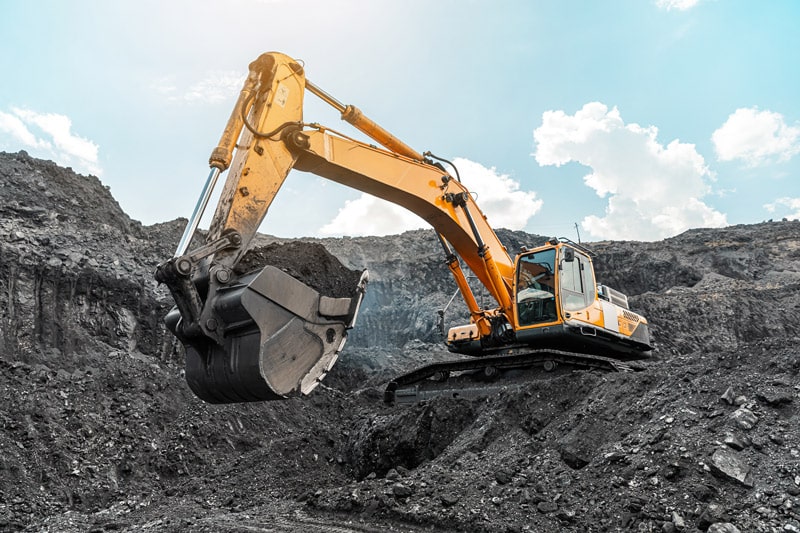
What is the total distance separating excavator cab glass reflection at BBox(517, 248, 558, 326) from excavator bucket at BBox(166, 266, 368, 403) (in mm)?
4419

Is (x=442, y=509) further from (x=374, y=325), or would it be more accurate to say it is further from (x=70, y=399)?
(x=374, y=325)

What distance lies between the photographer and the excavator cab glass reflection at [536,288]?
27.4 ft

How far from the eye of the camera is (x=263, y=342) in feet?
13.8

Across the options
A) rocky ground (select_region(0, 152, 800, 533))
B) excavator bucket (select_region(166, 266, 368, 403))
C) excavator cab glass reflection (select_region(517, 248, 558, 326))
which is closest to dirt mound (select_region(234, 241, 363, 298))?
excavator bucket (select_region(166, 266, 368, 403))

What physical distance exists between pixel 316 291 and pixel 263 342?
0.67 metres

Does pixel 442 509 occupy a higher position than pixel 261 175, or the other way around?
pixel 261 175

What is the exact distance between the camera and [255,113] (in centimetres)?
549

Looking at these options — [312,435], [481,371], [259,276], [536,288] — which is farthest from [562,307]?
[259,276]

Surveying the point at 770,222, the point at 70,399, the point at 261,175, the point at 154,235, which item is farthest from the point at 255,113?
the point at 770,222

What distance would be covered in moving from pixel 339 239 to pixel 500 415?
2083cm

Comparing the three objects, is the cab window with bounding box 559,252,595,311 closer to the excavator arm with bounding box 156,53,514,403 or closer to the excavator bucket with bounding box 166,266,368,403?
the excavator arm with bounding box 156,53,514,403

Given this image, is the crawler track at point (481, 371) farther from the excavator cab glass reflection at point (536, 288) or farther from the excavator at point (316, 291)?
the excavator cab glass reflection at point (536, 288)

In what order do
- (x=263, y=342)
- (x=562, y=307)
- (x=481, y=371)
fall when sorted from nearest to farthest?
(x=263, y=342) < (x=562, y=307) < (x=481, y=371)

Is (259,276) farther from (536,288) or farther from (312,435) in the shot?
(536,288)
